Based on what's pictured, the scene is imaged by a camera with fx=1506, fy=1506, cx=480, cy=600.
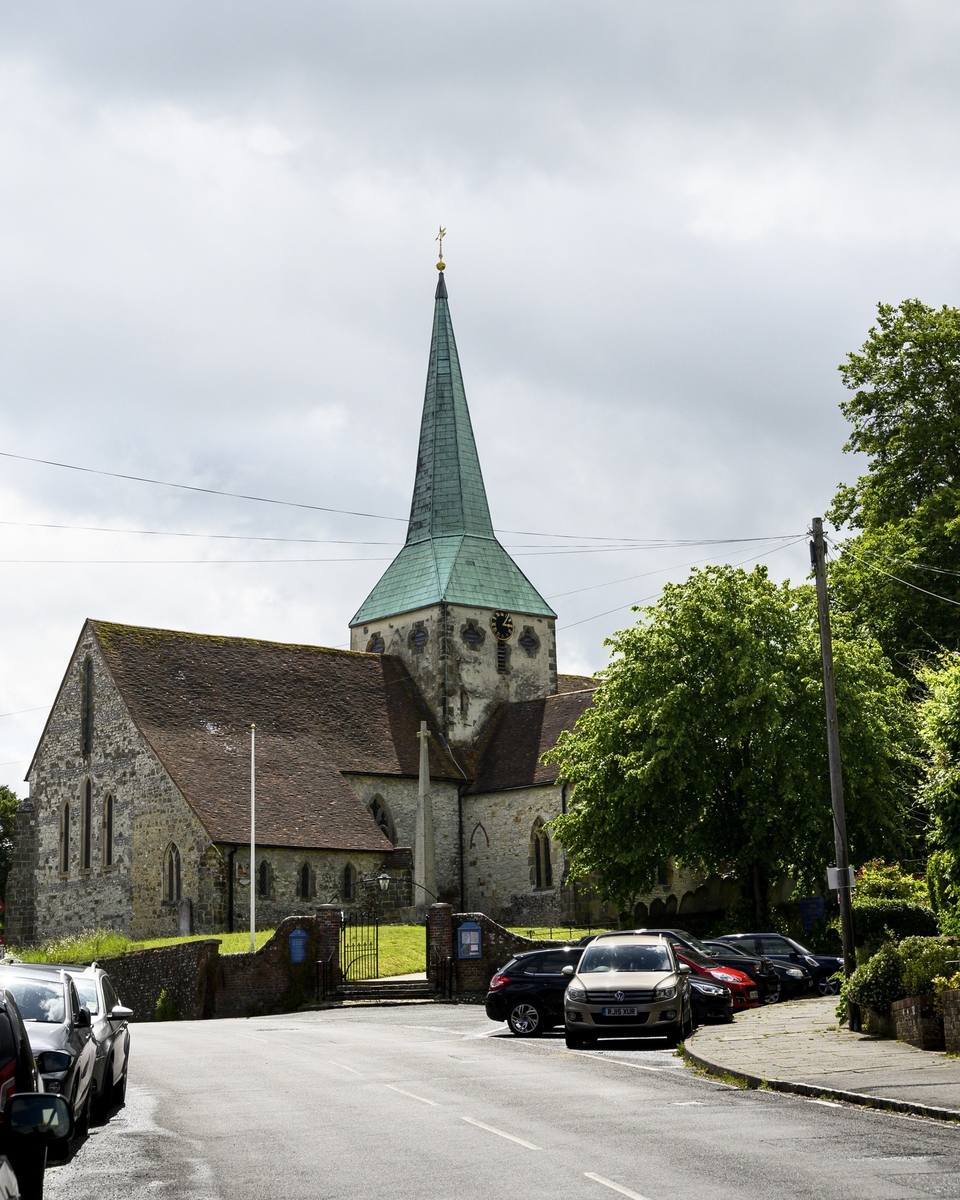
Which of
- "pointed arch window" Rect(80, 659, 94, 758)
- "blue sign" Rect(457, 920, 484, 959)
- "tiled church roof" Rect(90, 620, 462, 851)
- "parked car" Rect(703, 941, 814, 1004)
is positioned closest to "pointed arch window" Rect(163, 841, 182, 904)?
"tiled church roof" Rect(90, 620, 462, 851)

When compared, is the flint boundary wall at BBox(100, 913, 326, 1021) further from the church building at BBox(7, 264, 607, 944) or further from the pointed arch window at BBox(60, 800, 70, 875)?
the pointed arch window at BBox(60, 800, 70, 875)

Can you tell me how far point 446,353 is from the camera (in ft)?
211

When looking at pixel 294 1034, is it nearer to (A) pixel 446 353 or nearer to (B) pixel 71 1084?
(B) pixel 71 1084

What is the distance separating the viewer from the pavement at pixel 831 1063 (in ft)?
45.1

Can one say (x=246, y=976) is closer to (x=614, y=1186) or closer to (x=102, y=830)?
(x=102, y=830)

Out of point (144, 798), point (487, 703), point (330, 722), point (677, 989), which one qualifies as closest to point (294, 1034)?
point (677, 989)

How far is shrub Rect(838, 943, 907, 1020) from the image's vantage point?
19.7 metres

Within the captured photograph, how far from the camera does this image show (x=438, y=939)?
119ft

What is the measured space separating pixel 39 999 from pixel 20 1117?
732 cm

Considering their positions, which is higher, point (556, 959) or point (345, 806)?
point (345, 806)

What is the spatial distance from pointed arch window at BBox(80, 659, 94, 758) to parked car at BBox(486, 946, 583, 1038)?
28703mm

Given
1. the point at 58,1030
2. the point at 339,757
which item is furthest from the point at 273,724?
the point at 58,1030

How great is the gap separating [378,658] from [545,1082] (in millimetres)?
43770

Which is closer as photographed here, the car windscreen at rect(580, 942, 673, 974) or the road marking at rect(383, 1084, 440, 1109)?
the road marking at rect(383, 1084, 440, 1109)
